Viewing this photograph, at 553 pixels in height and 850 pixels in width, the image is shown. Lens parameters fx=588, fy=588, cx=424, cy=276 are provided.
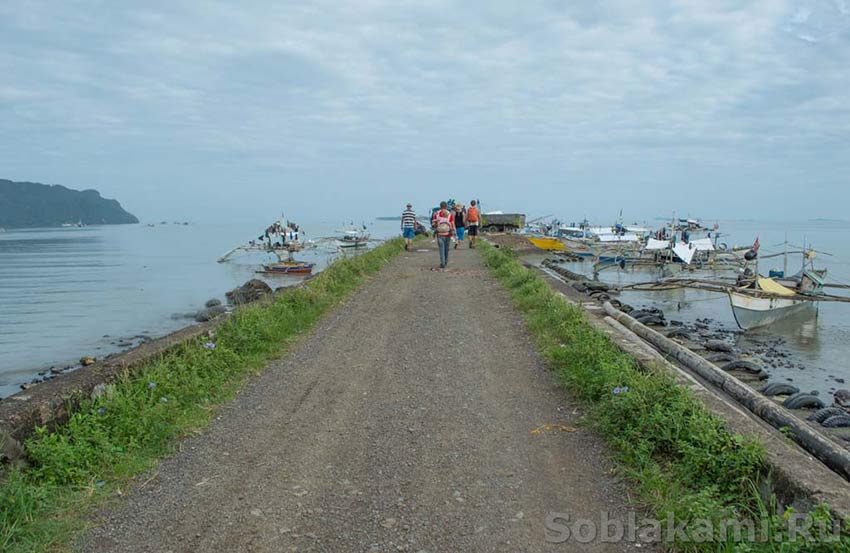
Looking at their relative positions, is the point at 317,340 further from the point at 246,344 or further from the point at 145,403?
the point at 145,403

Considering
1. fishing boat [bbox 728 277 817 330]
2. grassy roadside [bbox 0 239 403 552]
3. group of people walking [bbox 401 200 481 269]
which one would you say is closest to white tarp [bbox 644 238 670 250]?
group of people walking [bbox 401 200 481 269]

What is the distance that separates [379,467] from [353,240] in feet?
168

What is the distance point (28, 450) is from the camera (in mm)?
4160

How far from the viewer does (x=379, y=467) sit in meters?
4.20

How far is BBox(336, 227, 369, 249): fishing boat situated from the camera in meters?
51.9

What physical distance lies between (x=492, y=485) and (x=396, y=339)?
4403 millimetres

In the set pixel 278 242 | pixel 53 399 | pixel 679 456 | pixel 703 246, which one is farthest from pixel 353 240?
pixel 679 456

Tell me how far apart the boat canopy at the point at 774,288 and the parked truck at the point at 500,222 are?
25706 millimetres

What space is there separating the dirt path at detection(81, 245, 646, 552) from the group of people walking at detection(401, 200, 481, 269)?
9012mm

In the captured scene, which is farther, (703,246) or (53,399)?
(703,246)

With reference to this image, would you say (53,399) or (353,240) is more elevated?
(53,399)

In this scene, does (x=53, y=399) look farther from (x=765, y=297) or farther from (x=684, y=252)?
(x=684, y=252)

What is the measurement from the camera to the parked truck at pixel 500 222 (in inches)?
1710

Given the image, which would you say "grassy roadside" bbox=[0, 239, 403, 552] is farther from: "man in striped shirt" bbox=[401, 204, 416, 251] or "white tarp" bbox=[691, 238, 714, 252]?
"white tarp" bbox=[691, 238, 714, 252]
